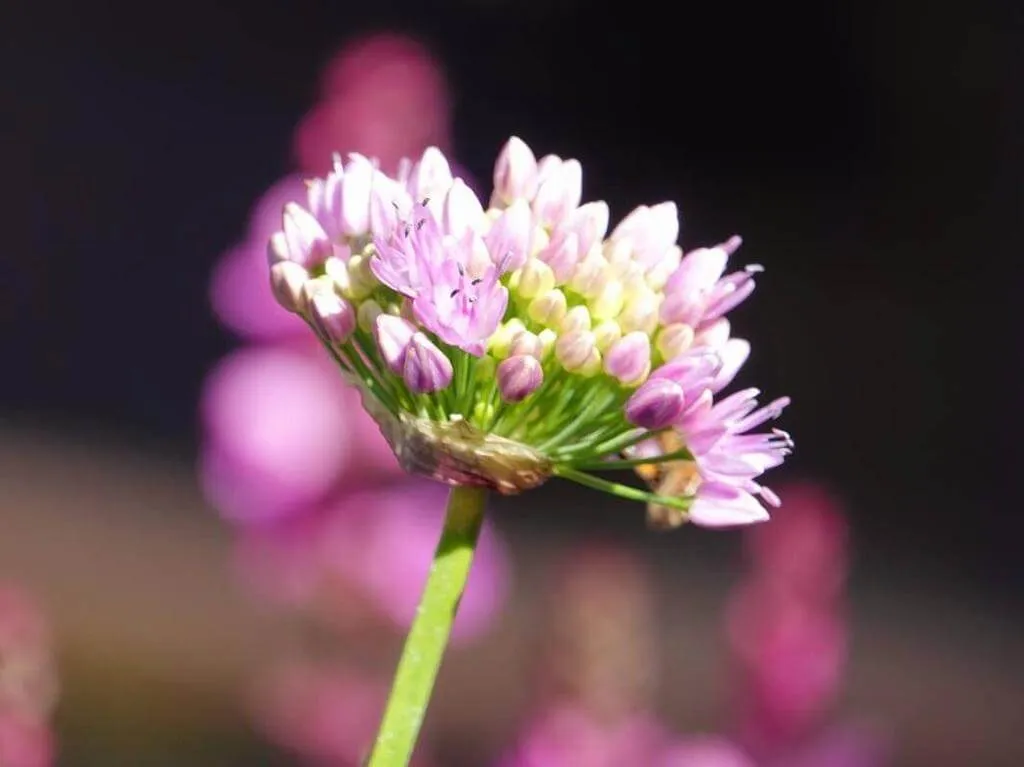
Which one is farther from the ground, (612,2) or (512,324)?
(612,2)

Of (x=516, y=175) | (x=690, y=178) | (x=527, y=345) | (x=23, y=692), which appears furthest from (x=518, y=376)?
(x=690, y=178)

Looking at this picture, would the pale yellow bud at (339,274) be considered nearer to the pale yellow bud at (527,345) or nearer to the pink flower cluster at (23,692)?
the pale yellow bud at (527,345)

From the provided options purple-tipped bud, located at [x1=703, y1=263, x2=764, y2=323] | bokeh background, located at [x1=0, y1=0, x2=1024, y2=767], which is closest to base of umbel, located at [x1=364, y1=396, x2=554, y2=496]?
purple-tipped bud, located at [x1=703, y1=263, x2=764, y2=323]

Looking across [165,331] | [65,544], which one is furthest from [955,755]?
[165,331]

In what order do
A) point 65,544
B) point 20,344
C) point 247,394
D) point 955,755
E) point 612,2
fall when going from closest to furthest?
1. point 247,394
2. point 955,755
3. point 65,544
4. point 20,344
5. point 612,2

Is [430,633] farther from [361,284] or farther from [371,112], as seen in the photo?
[371,112]

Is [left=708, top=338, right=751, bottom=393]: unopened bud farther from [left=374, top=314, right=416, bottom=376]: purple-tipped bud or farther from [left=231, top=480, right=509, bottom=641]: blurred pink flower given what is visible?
[left=231, top=480, right=509, bottom=641]: blurred pink flower

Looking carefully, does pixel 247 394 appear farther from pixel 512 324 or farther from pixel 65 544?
pixel 65 544
